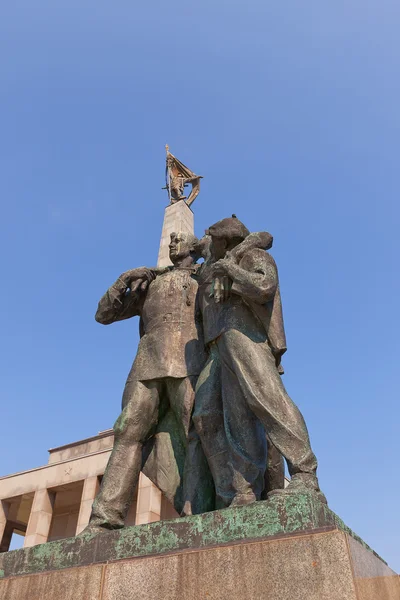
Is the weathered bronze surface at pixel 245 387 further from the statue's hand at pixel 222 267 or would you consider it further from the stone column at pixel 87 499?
the stone column at pixel 87 499

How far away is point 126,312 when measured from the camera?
6.79m

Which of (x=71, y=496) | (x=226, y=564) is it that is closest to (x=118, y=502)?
(x=226, y=564)

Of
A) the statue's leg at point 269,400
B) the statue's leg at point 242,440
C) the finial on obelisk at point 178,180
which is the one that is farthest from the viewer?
the finial on obelisk at point 178,180

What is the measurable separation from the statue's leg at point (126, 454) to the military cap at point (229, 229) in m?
1.70

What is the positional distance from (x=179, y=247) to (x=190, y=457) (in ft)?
8.45

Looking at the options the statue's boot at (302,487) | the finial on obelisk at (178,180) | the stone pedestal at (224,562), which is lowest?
the stone pedestal at (224,562)

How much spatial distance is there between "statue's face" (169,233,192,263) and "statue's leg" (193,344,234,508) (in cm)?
168

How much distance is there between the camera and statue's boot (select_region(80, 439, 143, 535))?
5238 millimetres

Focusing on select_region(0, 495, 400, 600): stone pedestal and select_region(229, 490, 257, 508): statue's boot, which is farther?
select_region(229, 490, 257, 508): statue's boot

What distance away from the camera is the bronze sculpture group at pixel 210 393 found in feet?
16.1

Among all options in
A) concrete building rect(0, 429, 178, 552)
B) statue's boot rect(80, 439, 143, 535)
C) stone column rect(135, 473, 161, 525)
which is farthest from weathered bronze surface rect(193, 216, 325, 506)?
concrete building rect(0, 429, 178, 552)

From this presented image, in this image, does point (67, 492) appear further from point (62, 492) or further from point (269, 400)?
point (269, 400)

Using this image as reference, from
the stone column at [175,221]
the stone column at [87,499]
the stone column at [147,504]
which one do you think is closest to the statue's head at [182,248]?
the stone column at [147,504]

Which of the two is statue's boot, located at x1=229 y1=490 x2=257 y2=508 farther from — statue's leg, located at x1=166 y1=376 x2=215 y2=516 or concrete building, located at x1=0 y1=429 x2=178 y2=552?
concrete building, located at x1=0 y1=429 x2=178 y2=552
